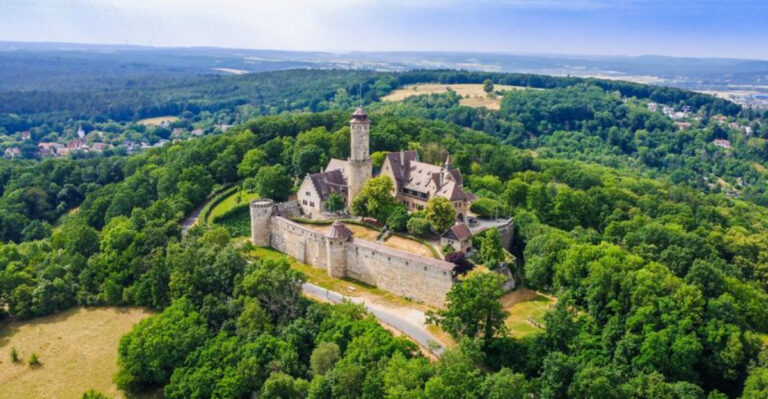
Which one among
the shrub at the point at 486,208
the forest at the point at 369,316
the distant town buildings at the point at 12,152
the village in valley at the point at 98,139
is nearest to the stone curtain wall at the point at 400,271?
the forest at the point at 369,316

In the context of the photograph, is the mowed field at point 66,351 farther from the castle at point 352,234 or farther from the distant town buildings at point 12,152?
the distant town buildings at point 12,152

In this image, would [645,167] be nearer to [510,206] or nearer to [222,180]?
[510,206]

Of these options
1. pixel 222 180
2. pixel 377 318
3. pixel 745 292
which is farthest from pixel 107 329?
pixel 745 292

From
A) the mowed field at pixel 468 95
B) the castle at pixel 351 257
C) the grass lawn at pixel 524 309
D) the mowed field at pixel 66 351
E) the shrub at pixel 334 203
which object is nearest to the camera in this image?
the mowed field at pixel 66 351

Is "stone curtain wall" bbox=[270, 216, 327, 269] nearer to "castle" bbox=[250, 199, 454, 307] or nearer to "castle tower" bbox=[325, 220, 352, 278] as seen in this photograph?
"castle" bbox=[250, 199, 454, 307]

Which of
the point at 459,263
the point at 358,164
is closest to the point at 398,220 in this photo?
the point at 358,164

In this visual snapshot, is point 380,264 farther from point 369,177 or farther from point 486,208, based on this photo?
point 486,208

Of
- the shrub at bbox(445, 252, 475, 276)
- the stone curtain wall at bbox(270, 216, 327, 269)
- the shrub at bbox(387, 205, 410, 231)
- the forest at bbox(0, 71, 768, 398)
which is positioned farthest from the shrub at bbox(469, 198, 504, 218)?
the stone curtain wall at bbox(270, 216, 327, 269)
